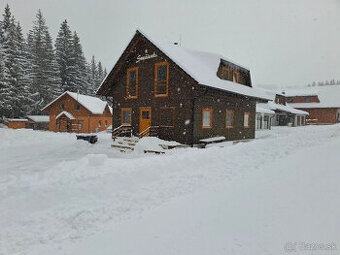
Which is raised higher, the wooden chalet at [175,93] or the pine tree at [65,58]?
the pine tree at [65,58]

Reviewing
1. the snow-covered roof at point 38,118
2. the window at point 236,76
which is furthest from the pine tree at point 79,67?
the window at point 236,76

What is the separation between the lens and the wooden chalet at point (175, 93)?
14.8 meters

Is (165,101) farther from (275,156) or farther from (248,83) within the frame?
(248,83)

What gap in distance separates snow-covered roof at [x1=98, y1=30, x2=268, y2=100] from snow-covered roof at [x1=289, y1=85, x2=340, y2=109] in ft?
109

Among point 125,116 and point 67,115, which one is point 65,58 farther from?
point 125,116

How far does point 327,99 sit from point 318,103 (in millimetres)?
2525

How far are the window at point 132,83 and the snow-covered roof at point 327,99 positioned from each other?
4272cm

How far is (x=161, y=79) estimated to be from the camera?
53.7 feet

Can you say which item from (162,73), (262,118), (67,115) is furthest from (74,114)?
(262,118)

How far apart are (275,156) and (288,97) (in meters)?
46.7

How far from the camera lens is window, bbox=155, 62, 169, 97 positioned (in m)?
15.9

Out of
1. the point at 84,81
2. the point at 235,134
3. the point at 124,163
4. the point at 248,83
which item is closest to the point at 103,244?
the point at 124,163

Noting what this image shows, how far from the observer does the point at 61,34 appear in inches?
1896

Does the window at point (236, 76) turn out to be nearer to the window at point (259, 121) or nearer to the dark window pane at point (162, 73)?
the dark window pane at point (162, 73)
